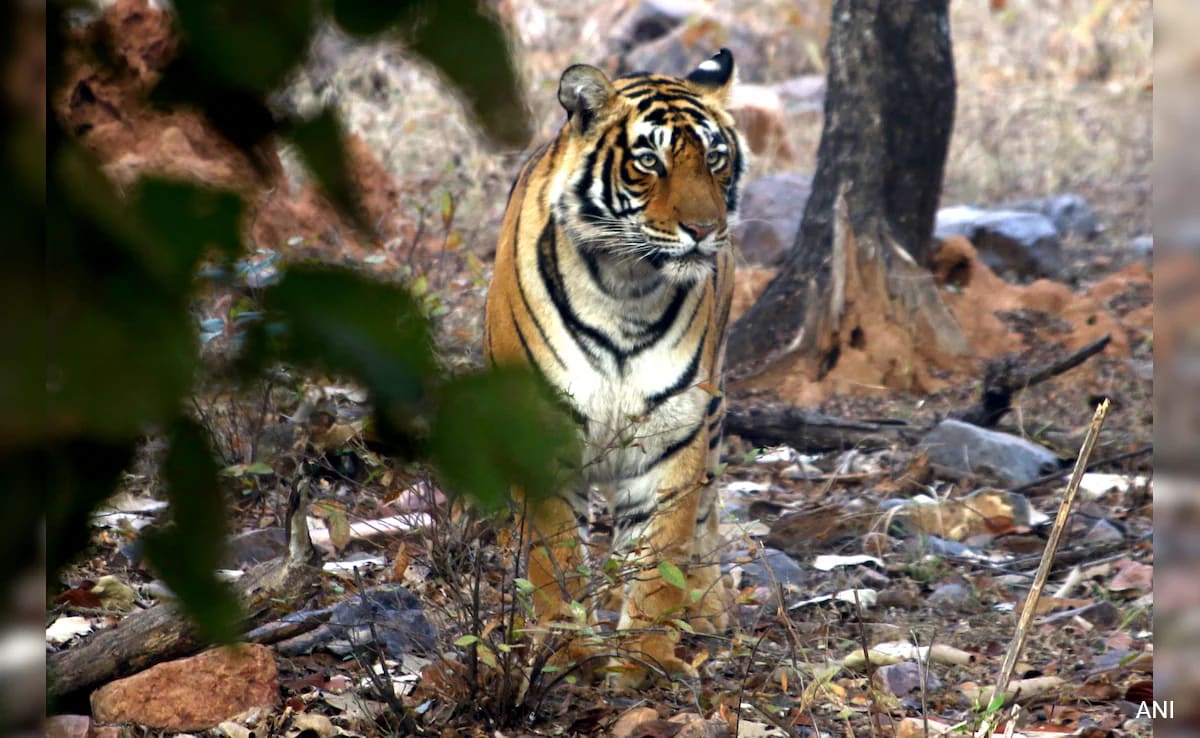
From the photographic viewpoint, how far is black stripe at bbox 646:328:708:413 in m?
4.16

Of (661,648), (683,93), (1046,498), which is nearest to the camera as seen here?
(661,648)

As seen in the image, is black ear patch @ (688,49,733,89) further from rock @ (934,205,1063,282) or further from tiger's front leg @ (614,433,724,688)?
rock @ (934,205,1063,282)

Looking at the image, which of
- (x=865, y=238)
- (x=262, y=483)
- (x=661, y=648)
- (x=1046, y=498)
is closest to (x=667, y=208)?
(x=661, y=648)

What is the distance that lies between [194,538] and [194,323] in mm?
121

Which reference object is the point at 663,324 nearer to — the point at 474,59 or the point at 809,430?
the point at 809,430

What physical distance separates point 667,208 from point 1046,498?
2536 millimetres

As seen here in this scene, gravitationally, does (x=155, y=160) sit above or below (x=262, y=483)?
above

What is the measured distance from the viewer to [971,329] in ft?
26.3

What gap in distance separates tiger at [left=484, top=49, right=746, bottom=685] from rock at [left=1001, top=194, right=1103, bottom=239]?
6.69m

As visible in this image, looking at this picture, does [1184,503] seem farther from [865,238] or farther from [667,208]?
[865,238]

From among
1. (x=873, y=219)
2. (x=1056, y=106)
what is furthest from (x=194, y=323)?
(x=1056, y=106)

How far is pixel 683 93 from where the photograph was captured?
174 inches

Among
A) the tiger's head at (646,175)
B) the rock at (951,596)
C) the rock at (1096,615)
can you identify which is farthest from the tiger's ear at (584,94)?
the rock at (1096,615)

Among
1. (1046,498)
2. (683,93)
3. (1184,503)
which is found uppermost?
(683,93)
